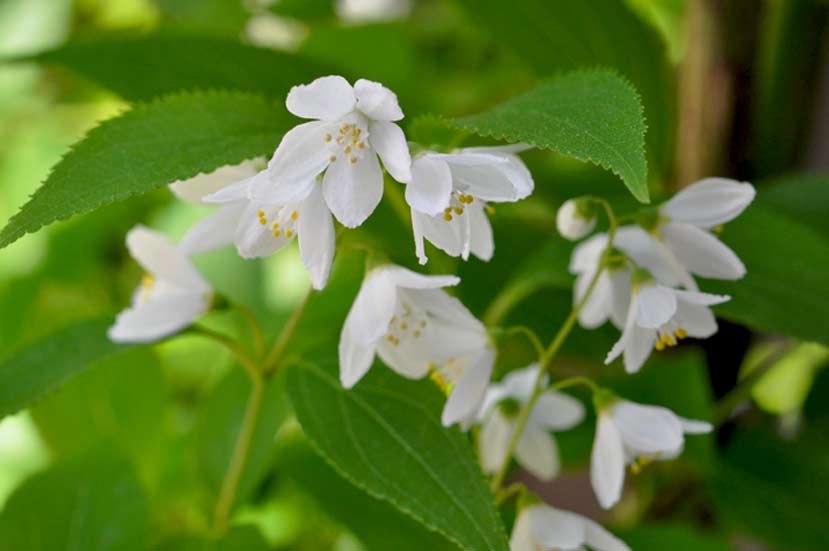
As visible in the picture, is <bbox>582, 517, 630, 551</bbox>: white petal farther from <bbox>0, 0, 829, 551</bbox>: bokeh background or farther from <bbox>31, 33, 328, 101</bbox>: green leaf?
<bbox>31, 33, 328, 101</bbox>: green leaf

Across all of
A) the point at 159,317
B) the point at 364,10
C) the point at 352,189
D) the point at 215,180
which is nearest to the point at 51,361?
the point at 159,317

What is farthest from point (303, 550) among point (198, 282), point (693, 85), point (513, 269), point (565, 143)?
point (565, 143)

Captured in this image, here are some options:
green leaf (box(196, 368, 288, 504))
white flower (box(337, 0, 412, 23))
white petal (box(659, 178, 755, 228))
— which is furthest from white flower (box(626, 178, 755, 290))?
white flower (box(337, 0, 412, 23))

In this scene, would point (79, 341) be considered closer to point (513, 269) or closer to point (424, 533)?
point (424, 533)

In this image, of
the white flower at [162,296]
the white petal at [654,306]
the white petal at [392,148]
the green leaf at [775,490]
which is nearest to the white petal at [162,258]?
the white flower at [162,296]

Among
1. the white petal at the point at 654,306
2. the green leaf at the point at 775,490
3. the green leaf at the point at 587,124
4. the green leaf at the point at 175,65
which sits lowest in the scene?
the green leaf at the point at 775,490

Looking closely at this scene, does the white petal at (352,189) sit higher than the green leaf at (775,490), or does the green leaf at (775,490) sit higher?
the white petal at (352,189)

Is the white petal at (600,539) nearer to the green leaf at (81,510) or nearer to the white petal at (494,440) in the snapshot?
the white petal at (494,440)
